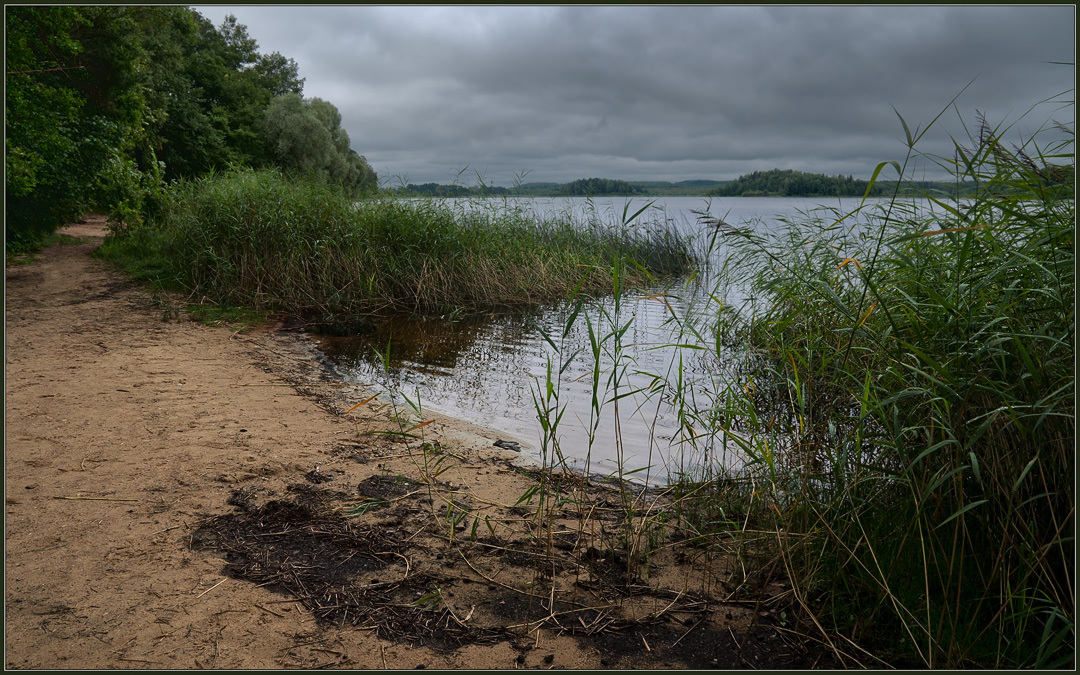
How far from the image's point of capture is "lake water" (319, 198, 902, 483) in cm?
469

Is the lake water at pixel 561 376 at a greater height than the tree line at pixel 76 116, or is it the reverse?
the tree line at pixel 76 116

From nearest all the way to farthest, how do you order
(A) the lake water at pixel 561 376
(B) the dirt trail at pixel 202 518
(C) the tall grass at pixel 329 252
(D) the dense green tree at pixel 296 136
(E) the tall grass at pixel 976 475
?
(E) the tall grass at pixel 976 475 → (B) the dirt trail at pixel 202 518 → (A) the lake water at pixel 561 376 → (C) the tall grass at pixel 329 252 → (D) the dense green tree at pixel 296 136

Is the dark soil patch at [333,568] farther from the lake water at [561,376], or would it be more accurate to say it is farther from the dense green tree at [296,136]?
the dense green tree at [296,136]

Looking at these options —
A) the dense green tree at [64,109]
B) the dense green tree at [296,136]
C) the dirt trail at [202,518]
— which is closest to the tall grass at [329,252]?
the dense green tree at [64,109]

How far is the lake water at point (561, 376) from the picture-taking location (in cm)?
469

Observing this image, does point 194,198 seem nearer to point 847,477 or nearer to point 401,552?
point 401,552

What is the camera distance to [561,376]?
26.7 ft

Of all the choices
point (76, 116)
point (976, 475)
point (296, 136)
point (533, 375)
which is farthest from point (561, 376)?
point (296, 136)

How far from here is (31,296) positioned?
26.1ft

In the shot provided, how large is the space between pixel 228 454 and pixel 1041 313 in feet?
14.1

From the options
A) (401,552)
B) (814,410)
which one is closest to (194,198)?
(401,552)

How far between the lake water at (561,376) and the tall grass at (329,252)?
0.67 m

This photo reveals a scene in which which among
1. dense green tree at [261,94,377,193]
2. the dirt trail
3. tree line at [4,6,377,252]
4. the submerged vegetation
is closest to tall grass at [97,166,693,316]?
tree line at [4,6,377,252]

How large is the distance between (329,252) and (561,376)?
3.98 meters
